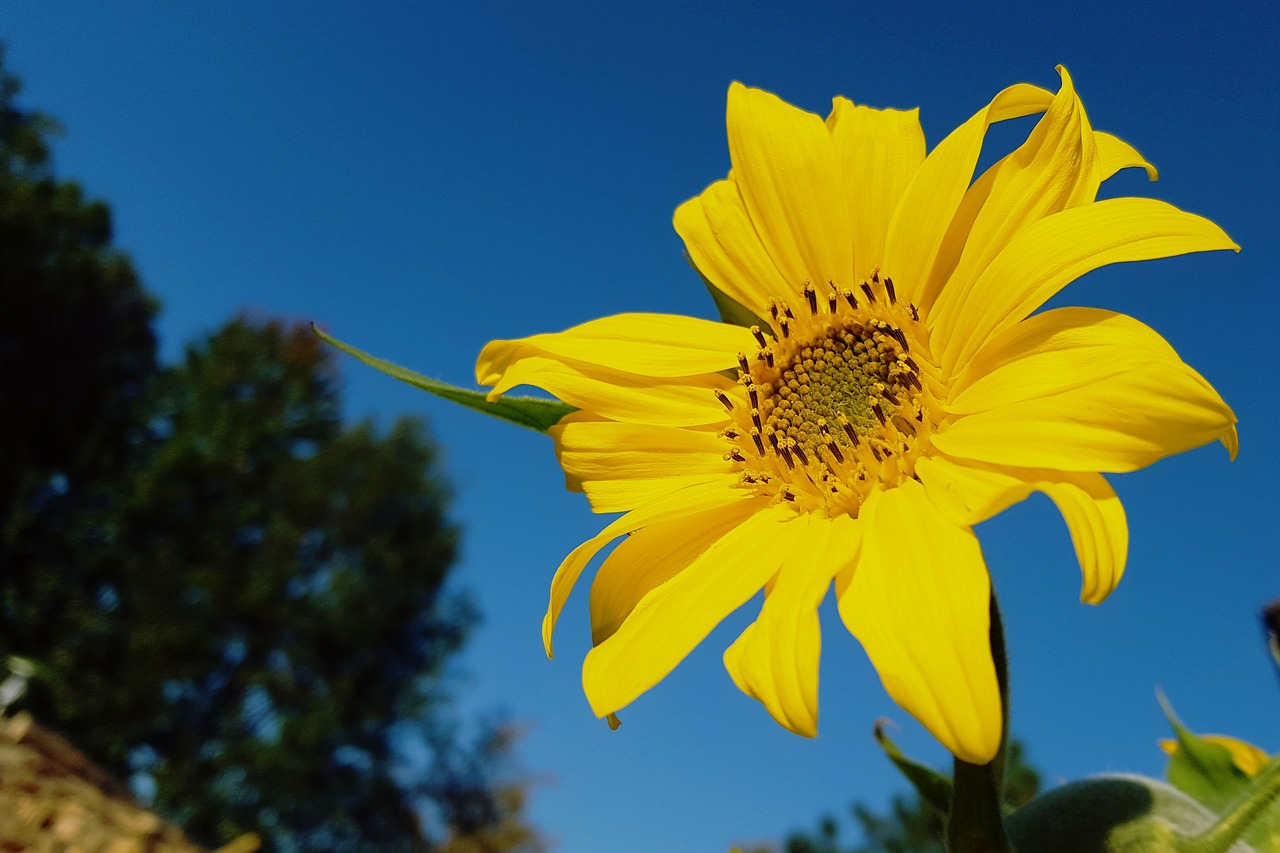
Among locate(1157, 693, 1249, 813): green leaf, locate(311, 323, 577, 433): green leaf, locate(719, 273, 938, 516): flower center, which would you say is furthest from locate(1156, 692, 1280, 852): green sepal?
locate(311, 323, 577, 433): green leaf

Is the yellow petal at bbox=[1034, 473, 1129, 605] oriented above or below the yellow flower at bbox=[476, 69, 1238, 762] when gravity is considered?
below

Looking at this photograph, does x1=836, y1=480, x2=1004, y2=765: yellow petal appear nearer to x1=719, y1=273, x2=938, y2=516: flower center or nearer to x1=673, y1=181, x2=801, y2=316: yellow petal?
x1=719, y1=273, x2=938, y2=516: flower center

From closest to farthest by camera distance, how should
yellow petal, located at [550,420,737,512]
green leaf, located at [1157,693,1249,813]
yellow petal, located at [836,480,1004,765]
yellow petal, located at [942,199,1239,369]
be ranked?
yellow petal, located at [836,480,1004,765]
yellow petal, located at [942,199,1239,369]
yellow petal, located at [550,420,737,512]
green leaf, located at [1157,693,1249,813]

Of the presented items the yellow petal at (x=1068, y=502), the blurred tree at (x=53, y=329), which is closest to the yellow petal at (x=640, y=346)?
the yellow petal at (x=1068, y=502)

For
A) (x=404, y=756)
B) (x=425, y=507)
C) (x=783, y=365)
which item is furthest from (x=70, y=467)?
(x=783, y=365)

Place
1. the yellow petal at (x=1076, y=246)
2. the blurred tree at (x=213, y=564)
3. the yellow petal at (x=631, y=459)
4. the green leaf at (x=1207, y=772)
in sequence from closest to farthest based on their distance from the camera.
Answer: the yellow petal at (x=1076, y=246) < the yellow petal at (x=631, y=459) < the green leaf at (x=1207, y=772) < the blurred tree at (x=213, y=564)

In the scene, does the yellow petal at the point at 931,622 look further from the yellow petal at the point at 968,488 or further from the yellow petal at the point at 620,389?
the yellow petal at the point at 620,389

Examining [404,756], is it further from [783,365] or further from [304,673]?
[783,365]

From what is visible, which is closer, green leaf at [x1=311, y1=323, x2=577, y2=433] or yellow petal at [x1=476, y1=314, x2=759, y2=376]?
green leaf at [x1=311, y1=323, x2=577, y2=433]
